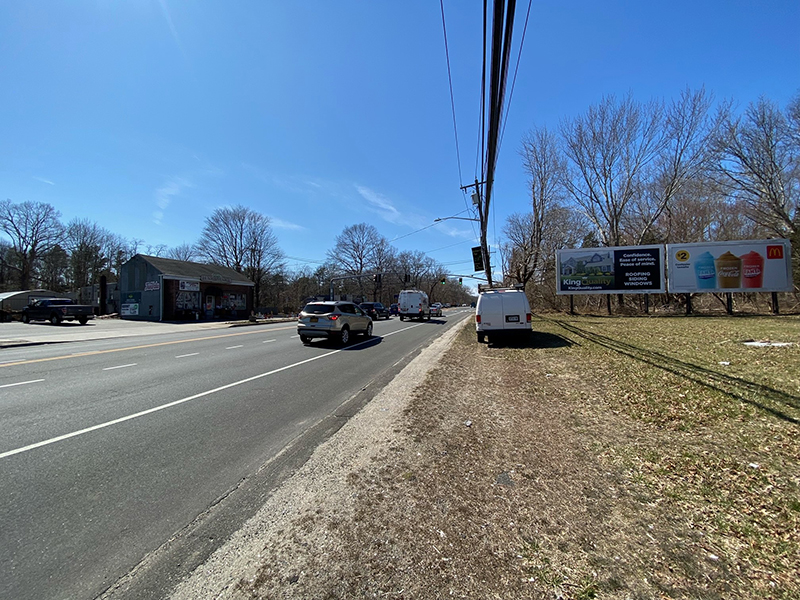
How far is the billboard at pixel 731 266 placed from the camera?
71.9ft

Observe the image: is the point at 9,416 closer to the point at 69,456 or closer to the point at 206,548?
the point at 69,456

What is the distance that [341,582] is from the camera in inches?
81.9

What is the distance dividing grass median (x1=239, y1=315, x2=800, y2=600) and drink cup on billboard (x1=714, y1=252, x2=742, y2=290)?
22.8 metres

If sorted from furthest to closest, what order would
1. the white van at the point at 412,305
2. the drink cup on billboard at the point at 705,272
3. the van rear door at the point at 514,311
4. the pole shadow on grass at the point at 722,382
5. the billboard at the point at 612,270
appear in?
the white van at the point at 412,305
the billboard at the point at 612,270
the drink cup on billboard at the point at 705,272
the van rear door at the point at 514,311
the pole shadow on grass at the point at 722,382

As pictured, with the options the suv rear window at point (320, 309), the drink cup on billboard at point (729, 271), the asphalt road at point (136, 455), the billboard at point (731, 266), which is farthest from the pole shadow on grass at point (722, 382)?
the drink cup on billboard at point (729, 271)

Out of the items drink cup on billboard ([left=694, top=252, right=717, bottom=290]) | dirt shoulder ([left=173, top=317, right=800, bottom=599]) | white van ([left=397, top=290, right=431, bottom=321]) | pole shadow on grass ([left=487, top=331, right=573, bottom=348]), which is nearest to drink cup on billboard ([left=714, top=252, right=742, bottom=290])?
drink cup on billboard ([left=694, top=252, right=717, bottom=290])

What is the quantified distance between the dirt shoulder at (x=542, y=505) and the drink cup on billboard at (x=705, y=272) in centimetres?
2222

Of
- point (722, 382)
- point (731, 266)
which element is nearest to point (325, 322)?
point (722, 382)

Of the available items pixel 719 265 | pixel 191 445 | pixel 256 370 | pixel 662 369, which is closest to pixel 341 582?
pixel 191 445

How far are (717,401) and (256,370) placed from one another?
912 centimetres

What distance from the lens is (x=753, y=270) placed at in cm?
2252

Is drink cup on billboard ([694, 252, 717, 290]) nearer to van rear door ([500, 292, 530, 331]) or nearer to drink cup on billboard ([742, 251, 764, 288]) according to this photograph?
drink cup on billboard ([742, 251, 764, 288])

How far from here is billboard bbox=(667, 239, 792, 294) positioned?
2191cm

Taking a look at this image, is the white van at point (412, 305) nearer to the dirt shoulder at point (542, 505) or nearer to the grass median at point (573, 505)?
the grass median at point (573, 505)
